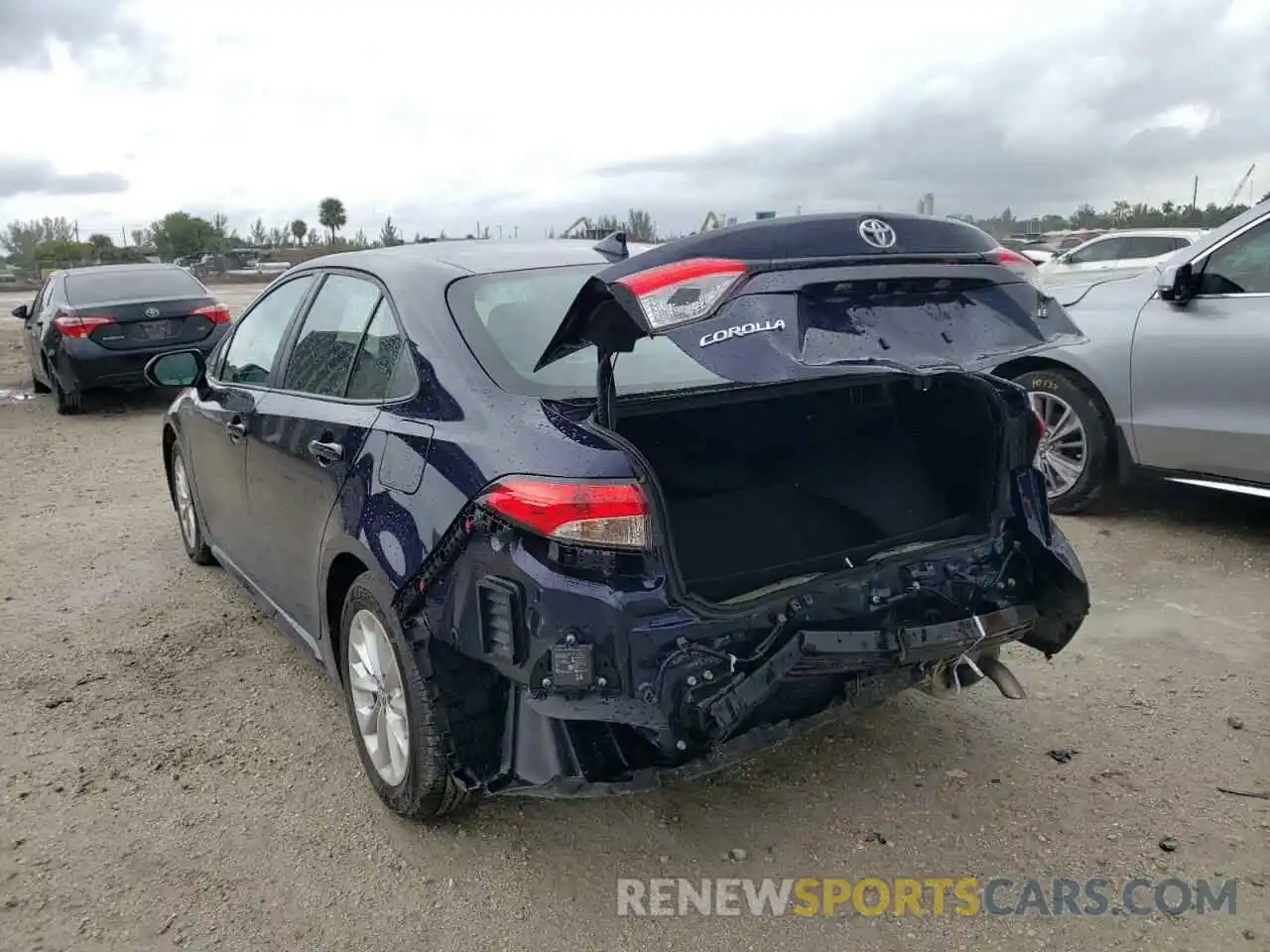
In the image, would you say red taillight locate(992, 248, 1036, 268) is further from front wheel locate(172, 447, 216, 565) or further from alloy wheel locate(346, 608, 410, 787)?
front wheel locate(172, 447, 216, 565)

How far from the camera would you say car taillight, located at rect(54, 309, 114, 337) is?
9.85 metres

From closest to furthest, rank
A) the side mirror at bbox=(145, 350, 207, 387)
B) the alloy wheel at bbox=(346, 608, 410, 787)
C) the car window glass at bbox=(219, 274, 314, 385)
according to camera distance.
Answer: the alloy wheel at bbox=(346, 608, 410, 787) → the car window glass at bbox=(219, 274, 314, 385) → the side mirror at bbox=(145, 350, 207, 387)

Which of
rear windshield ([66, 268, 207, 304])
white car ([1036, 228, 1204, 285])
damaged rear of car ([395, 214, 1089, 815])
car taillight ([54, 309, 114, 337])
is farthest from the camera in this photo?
white car ([1036, 228, 1204, 285])

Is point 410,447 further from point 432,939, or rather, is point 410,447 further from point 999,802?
point 999,802

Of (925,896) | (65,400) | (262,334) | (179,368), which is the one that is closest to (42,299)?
(65,400)

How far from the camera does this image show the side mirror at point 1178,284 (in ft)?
16.3

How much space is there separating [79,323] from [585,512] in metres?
9.36

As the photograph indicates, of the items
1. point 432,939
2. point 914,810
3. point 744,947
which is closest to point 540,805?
point 432,939

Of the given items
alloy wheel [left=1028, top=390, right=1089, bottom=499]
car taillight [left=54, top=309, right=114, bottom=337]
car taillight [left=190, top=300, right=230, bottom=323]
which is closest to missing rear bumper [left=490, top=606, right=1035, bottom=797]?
alloy wheel [left=1028, top=390, right=1089, bottom=499]

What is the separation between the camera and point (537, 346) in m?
2.88

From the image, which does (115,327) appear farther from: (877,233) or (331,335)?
(877,233)

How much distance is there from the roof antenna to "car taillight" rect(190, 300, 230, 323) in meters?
7.76

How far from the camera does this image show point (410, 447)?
2715mm

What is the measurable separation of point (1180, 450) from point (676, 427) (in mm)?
3136
